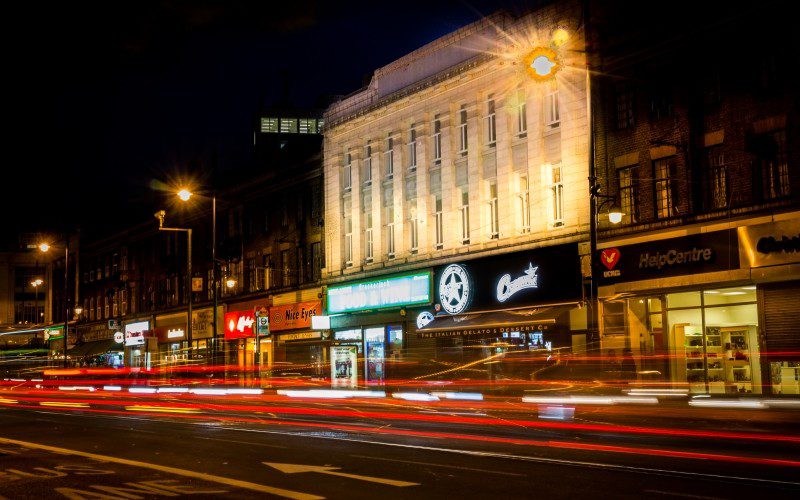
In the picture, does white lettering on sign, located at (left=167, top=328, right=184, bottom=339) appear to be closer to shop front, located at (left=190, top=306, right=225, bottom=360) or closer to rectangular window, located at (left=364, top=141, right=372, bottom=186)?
shop front, located at (left=190, top=306, right=225, bottom=360)

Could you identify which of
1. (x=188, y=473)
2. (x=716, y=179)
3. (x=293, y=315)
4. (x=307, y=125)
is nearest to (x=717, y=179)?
(x=716, y=179)

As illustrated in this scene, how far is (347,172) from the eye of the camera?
45.5 metres

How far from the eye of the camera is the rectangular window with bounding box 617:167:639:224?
30.5 metres

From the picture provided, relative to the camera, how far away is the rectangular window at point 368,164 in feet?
143

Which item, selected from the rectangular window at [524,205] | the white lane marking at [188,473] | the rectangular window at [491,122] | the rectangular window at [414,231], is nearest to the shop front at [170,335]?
the rectangular window at [414,231]

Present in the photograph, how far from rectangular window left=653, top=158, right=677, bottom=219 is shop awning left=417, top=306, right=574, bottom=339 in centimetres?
484

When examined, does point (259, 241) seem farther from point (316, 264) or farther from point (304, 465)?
point (304, 465)

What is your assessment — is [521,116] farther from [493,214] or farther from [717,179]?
[717,179]

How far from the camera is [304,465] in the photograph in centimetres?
1416

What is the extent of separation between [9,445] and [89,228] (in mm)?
69072

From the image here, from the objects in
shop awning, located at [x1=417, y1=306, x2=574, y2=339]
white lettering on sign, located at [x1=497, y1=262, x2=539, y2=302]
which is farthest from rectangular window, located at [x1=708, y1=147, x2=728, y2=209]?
white lettering on sign, located at [x1=497, y1=262, x2=539, y2=302]

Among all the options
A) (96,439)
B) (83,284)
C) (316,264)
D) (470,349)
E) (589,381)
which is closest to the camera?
(96,439)

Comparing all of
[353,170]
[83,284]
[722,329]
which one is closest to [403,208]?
[353,170]

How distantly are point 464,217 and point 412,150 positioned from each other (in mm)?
4718
